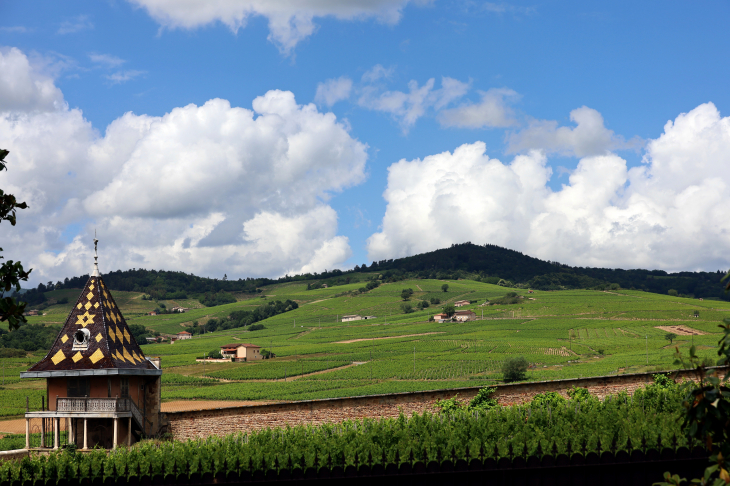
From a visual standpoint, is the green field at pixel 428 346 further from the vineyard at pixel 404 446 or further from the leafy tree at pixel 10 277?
the leafy tree at pixel 10 277

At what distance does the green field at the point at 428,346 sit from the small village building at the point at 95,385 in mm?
33541

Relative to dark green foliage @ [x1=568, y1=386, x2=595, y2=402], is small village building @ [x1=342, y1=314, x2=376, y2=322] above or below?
below

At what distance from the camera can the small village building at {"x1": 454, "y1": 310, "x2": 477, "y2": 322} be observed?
130375 mm

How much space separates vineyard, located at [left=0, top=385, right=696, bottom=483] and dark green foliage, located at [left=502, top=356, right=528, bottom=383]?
49707mm

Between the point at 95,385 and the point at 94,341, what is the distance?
168cm

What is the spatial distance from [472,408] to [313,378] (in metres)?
58.7

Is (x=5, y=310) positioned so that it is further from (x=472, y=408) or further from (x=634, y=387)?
(x=634, y=387)

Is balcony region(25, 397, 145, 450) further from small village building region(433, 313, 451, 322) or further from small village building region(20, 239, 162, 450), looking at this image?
small village building region(433, 313, 451, 322)

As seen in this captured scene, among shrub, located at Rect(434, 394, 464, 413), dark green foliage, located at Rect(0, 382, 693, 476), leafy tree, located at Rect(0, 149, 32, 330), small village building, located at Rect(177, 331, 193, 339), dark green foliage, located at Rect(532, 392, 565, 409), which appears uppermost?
leafy tree, located at Rect(0, 149, 32, 330)

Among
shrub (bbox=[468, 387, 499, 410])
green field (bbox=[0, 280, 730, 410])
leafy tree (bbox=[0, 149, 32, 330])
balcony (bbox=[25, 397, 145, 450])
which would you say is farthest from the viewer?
green field (bbox=[0, 280, 730, 410])

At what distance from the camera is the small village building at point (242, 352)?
9956 centimetres

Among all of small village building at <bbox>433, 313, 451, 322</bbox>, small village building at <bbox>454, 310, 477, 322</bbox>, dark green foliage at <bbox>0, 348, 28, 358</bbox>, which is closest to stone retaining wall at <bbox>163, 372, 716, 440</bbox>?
dark green foliage at <bbox>0, 348, 28, 358</bbox>

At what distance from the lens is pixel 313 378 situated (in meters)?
75.4

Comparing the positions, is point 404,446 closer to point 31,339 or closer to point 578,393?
point 578,393
